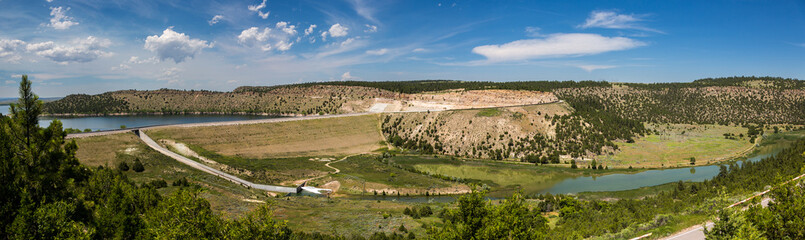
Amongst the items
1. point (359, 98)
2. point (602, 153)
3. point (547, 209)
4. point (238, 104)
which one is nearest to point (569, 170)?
point (602, 153)

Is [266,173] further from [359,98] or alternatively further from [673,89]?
[673,89]

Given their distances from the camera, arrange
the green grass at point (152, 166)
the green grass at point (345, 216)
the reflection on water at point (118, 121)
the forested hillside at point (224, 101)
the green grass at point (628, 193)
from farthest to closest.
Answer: the forested hillside at point (224, 101) < the reflection on water at point (118, 121) < the green grass at point (628, 193) < the green grass at point (152, 166) < the green grass at point (345, 216)

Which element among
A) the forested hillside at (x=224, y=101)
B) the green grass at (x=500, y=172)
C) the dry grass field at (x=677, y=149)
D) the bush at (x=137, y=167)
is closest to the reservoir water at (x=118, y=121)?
the forested hillside at (x=224, y=101)

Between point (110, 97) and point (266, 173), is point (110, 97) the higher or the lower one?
the higher one

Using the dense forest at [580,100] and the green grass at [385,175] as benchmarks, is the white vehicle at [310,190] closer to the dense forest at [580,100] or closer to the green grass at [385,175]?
the green grass at [385,175]

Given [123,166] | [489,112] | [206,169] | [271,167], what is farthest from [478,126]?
[123,166]

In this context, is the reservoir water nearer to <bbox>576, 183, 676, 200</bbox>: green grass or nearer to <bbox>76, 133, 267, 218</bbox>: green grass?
<bbox>76, 133, 267, 218</bbox>: green grass
